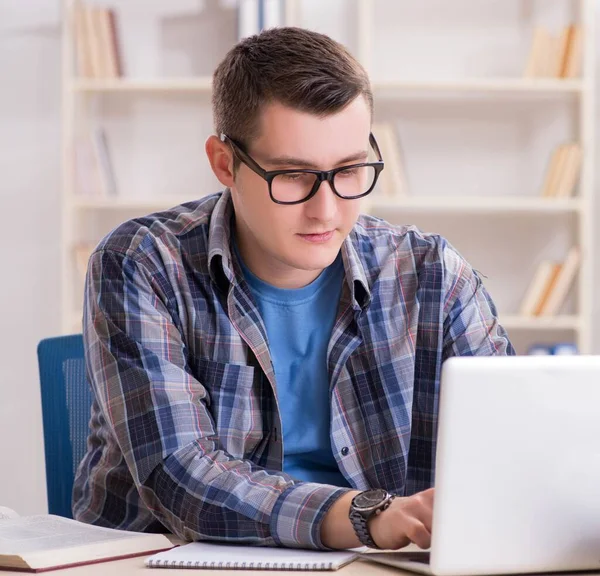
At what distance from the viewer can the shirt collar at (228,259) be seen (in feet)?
5.12

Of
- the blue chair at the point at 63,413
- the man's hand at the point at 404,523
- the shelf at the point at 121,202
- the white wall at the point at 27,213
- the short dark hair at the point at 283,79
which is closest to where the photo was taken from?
the man's hand at the point at 404,523

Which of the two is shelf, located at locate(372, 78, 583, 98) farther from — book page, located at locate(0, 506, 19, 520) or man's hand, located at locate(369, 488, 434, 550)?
man's hand, located at locate(369, 488, 434, 550)

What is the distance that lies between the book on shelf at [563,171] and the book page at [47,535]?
100 inches

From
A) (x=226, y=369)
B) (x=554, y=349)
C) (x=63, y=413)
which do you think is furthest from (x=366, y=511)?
(x=554, y=349)

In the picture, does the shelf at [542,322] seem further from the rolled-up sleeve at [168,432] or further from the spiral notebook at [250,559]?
the spiral notebook at [250,559]

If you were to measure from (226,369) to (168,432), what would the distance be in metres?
0.20

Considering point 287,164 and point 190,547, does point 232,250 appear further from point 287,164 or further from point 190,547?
point 190,547

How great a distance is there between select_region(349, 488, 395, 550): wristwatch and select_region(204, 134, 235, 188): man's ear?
0.62 m

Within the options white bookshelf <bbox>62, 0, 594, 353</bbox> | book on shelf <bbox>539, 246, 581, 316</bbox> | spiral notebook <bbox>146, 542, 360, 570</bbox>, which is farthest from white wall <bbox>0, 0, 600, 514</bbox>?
spiral notebook <bbox>146, 542, 360, 570</bbox>

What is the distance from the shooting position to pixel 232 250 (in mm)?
1620

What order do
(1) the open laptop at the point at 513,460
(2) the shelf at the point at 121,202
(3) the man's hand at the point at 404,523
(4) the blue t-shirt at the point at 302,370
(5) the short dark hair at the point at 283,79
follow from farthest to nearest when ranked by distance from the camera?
(2) the shelf at the point at 121,202 → (4) the blue t-shirt at the point at 302,370 → (5) the short dark hair at the point at 283,79 → (3) the man's hand at the point at 404,523 → (1) the open laptop at the point at 513,460

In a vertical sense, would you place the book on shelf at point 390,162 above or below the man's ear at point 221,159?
below

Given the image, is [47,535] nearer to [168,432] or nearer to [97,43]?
[168,432]

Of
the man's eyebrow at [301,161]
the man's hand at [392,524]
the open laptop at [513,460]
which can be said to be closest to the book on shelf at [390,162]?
the man's eyebrow at [301,161]
